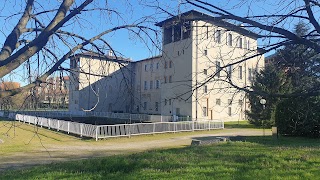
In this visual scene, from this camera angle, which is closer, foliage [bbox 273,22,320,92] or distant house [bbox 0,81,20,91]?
distant house [bbox 0,81,20,91]

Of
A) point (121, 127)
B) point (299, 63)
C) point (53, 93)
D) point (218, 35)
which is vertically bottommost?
point (121, 127)

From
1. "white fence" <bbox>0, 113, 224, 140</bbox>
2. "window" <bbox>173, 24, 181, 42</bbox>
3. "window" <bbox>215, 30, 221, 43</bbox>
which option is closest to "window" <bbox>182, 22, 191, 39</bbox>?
"window" <bbox>173, 24, 181, 42</bbox>

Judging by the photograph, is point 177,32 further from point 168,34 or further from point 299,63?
point 299,63

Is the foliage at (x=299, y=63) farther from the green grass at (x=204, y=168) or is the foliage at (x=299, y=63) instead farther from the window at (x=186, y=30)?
the green grass at (x=204, y=168)

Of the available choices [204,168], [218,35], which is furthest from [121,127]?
[218,35]

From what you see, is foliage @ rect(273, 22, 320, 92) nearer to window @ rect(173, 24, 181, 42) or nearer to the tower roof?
the tower roof

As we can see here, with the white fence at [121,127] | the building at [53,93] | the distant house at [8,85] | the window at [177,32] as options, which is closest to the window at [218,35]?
the window at [177,32]

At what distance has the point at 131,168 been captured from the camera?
6816 mm

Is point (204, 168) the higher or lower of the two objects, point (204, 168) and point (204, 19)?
the lower

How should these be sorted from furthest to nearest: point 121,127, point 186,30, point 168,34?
point 121,127 < point 168,34 < point 186,30

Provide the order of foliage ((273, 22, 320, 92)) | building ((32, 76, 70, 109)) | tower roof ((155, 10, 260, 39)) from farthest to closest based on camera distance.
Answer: foliage ((273, 22, 320, 92)) → building ((32, 76, 70, 109)) → tower roof ((155, 10, 260, 39))

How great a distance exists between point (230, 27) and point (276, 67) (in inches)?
64.6

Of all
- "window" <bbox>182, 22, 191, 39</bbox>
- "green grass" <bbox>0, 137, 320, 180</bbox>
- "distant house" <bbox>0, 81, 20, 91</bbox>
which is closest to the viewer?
"distant house" <bbox>0, 81, 20, 91</bbox>

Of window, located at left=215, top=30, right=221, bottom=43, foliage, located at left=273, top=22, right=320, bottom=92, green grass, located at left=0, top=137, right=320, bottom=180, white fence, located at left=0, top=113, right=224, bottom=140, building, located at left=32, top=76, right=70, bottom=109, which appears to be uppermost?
window, located at left=215, top=30, right=221, bottom=43
